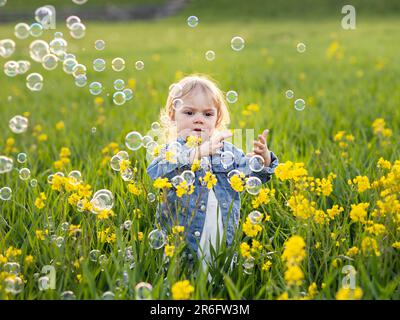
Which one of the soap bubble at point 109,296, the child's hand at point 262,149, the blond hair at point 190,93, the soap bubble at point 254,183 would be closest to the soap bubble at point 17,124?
the blond hair at point 190,93

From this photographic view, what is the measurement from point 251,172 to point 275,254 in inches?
26.0

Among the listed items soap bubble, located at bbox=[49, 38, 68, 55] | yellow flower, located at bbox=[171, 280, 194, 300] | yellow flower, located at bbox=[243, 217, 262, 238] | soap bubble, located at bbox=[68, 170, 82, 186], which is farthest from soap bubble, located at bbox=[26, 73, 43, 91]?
yellow flower, located at bbox=[171, 280, 194, 300]

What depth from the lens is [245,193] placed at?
3.79 m

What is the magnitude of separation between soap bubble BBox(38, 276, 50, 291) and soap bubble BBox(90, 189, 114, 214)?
51 centimetres

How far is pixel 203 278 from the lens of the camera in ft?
8.46

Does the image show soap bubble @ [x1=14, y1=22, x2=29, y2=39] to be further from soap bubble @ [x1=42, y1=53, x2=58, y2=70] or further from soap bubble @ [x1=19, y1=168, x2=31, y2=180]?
soap bubble @ [x1=19, y1=168, x2=31, y2=180]

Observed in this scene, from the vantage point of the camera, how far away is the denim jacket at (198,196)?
3137 mm

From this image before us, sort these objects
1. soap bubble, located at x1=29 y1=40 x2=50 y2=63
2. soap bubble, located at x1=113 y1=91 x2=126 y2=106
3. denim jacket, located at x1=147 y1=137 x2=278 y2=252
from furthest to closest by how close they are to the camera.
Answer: soap bubble, located at x1=29 y1=40 x2=50 y2=63, soap bubble, located at x1=113 y1=91 x2=126 y2=106, denim jacket, located at x1=147 y1=137 x2=278 y2=252

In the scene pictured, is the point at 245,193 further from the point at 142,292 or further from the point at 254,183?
the point at 142,292

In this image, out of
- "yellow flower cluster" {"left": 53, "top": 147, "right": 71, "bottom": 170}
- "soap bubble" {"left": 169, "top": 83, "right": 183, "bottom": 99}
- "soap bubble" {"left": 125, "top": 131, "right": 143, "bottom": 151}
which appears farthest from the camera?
"yellow flower cluster" {"left": 53, "top": 147, "right": 71, "bottom": 170}

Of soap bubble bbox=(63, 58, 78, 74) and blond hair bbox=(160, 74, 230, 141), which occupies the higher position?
soap bubble bbox=(63, 58, 78, 74)

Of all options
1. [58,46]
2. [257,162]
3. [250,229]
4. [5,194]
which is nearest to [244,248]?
[250,229]

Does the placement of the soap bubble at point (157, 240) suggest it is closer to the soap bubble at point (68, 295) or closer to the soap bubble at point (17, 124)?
the soap bubble at point (68, 295)

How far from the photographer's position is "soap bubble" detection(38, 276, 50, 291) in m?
2.60
